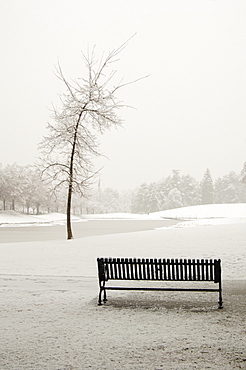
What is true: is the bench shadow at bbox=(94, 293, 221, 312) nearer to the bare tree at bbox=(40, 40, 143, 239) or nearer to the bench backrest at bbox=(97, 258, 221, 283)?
the bench backrest at bbox=(97, 258, 221, 283)

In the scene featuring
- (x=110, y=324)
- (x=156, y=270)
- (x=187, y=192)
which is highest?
(x=187, y=192)

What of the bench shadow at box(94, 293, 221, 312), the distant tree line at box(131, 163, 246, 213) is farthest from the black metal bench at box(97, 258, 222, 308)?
the distant tree line at box(131, 163, 246, 213)

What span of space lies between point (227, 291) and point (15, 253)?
41.1ft

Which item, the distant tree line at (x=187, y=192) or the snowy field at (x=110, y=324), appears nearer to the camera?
the snowy field at (x=110, y=324)

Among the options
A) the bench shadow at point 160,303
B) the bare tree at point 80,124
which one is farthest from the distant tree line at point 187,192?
the bench shadow at point 160,303

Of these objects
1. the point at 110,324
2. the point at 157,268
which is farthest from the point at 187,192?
the point at 110,324

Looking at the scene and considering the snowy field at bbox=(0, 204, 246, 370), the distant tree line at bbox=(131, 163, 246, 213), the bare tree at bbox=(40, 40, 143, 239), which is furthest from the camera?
the distant tree line at bbox=(131, 163, 246, 213)

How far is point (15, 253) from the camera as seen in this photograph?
2080cm

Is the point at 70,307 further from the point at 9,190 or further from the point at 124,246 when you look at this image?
the point at 9,190

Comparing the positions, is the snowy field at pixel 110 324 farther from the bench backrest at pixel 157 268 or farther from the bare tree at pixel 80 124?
the bare tree at pixel 80 124

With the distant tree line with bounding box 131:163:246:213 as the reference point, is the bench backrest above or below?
below

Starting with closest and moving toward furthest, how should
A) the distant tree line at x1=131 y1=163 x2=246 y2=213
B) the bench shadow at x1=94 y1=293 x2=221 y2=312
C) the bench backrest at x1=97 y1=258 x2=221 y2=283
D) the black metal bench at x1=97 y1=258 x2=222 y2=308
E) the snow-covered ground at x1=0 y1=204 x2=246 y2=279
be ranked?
the bench shadow at x1=94 y1=293 x2=221 y2=312
the black metal bench at x1=97 y1=258 x2=222 y2=308
the bench backrest at x1=97 y1=258 x2=221 y2=283
the snow-covered ground at x1=0 y1=204 x2=246 y2=279
the distant tree line at x1=131 y1=163 x2=246 y2=213

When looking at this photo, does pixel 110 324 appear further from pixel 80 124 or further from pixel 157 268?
pixel 80 124

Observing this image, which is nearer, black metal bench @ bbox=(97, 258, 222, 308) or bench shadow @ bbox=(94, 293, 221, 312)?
bench shadow @ bbox=(94, 293, 221, 312)
